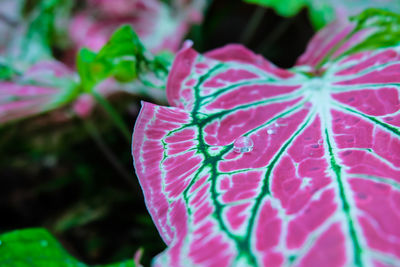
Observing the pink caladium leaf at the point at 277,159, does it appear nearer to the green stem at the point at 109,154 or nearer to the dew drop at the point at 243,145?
the dew drop at the point at 243,145

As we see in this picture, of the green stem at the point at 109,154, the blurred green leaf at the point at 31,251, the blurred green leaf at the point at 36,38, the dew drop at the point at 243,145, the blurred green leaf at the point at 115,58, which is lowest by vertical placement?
the blurred green leaf at the point at 31,251

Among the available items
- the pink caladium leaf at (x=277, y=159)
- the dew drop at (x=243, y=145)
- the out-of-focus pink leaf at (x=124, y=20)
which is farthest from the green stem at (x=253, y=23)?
the dew drop at (x=243, y=145)

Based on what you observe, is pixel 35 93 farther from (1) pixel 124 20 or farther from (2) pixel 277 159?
(2) pixel 277 159

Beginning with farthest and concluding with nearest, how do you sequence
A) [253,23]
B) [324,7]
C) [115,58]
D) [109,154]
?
[253,23] < [109,154] < [324,7] < [115,58]

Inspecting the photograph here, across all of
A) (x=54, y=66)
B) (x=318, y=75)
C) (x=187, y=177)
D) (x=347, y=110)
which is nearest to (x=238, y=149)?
(x=187, y=177)

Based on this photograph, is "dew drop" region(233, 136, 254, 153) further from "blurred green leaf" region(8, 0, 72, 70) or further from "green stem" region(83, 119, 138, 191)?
"blurred green leaf" region(8, 0, 72, 70)

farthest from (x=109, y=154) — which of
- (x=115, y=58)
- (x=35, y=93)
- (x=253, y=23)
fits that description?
(x=253, y=23)

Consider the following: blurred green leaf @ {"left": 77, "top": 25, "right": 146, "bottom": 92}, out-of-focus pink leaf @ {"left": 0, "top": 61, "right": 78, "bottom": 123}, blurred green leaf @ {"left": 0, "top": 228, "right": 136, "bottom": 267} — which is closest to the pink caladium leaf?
blurred green leaf @ {"left": 77, "top": 25, "right": 146, "bottom": 92}
